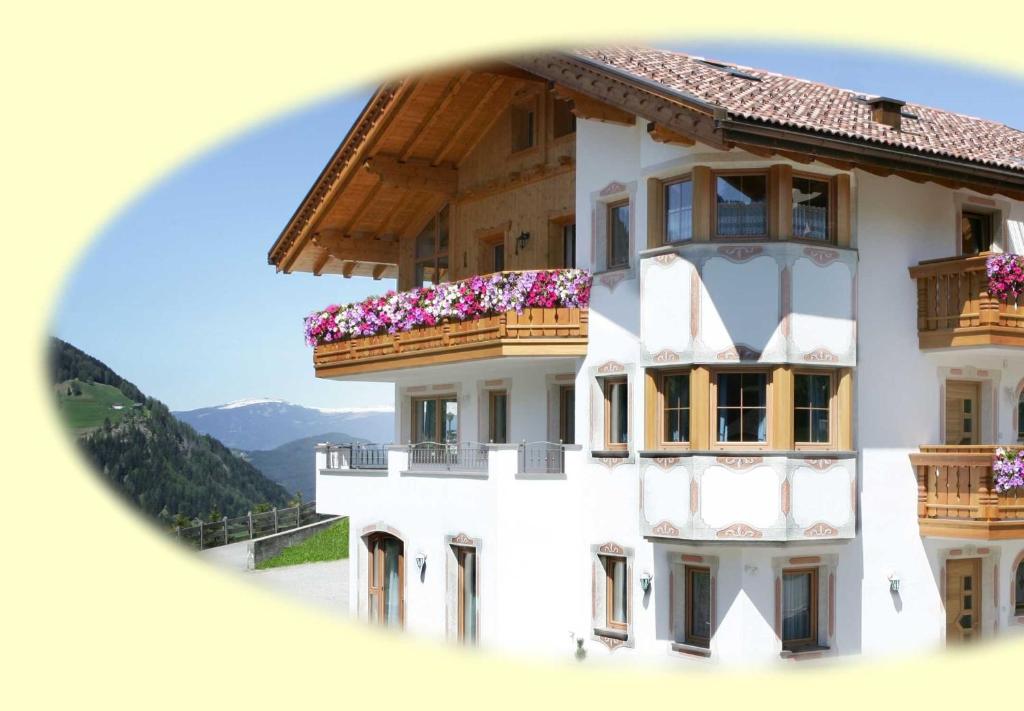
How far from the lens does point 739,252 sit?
744 inches

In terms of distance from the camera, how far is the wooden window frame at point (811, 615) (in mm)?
19453

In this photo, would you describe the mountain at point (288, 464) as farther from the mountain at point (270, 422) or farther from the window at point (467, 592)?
the window at point (467, 592)

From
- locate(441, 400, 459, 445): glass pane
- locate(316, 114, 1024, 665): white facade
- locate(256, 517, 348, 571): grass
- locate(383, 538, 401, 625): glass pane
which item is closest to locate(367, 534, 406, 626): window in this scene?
locate(383, 538, 401, 625): glass pane

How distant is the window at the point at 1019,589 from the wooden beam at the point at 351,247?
1396cm

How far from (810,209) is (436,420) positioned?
1040 cm

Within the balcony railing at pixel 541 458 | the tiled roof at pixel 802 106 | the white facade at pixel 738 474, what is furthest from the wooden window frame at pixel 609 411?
the tiled roof at pixel 802 106

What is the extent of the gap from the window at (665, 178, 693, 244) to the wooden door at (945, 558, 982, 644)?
6.99 metres

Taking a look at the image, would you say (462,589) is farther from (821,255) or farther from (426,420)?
(821,255)

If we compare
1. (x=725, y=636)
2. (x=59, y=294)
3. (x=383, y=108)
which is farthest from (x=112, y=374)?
(x=725, y=636)

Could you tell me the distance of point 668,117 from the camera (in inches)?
710

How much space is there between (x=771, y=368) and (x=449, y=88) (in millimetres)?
8645

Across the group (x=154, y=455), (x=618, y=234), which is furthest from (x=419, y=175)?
(x=154, y=455)

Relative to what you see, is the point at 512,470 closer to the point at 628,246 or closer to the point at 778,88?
the point at 628,246

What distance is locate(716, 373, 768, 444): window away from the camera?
750 inches
